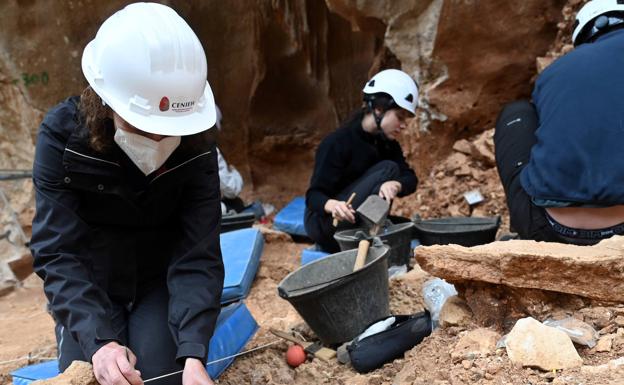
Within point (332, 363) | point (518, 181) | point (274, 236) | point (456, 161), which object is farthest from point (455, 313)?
point (456, 161)

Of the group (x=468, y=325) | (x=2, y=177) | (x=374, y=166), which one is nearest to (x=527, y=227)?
(x=468, y=325)

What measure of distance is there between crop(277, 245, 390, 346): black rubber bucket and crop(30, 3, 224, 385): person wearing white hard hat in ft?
1.59

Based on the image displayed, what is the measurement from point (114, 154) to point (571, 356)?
5.25 feet

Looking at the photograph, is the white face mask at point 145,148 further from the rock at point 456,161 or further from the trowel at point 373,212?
the rock at point 456,161

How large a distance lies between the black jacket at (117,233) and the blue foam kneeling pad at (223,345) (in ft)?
1.38

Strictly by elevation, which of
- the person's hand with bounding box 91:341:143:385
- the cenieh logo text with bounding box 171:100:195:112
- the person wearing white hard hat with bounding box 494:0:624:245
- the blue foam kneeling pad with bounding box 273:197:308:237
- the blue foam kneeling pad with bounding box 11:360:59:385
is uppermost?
the cenieh logo text with bounding box 171:100:195:112

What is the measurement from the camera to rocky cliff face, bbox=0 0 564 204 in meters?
5.20

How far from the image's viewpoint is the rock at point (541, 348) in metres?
1.65

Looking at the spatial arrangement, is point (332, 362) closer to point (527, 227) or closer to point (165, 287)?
point (165, 287)

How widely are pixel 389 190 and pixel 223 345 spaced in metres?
1.52

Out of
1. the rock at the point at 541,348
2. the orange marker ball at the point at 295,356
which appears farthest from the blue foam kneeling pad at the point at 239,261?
the rock at the point at 541,348

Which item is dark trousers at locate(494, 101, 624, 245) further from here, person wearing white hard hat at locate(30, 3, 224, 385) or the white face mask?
the white face mask

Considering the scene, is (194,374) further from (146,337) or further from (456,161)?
(456,161)

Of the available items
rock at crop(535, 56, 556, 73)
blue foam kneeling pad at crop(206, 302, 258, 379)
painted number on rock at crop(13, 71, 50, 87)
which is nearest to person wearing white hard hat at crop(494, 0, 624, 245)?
blue foam kneeling pad at crop(206, 302, 258, 379)
